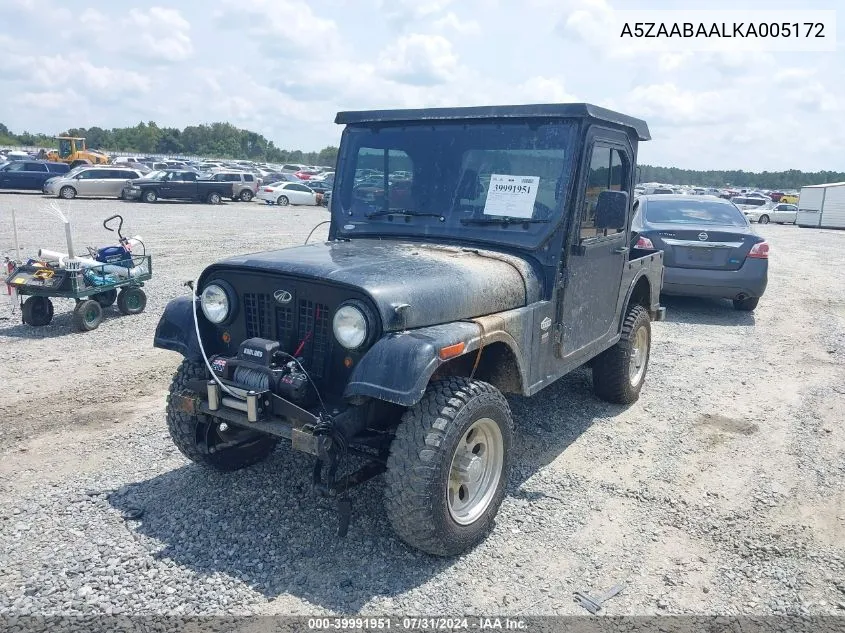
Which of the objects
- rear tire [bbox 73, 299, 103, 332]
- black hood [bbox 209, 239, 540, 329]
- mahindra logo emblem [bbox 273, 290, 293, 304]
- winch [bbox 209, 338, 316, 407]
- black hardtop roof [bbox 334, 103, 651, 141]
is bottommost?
rear tire [bbox 73, 299, 103, 332]

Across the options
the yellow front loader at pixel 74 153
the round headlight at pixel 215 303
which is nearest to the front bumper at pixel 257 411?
the round headlight at pixel 215 303

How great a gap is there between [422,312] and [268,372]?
0.83 metres

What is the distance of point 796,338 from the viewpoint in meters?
8.77

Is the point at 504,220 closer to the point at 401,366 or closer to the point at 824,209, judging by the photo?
the point at 401,366

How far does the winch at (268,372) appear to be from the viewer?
135 inches

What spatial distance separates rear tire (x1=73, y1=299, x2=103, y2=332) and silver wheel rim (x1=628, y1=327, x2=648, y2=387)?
20.2ft

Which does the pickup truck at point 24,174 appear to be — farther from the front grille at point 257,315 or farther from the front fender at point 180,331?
the front grille at point 257,315

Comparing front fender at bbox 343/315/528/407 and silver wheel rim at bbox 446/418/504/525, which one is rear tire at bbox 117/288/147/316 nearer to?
front fender at bbox 343/315/528/407

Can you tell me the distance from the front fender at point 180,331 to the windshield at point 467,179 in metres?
1.31

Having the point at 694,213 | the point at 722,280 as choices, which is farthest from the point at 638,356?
the point at 694,213

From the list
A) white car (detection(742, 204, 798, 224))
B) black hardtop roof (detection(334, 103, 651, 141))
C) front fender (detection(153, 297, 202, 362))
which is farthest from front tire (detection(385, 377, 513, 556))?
white car (detection(742, 204, 798, 224))

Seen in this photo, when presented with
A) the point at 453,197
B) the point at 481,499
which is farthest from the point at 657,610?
the point at 453,197

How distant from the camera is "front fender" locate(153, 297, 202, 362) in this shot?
3916 mm

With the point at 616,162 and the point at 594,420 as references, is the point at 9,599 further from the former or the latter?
the point at 616,162
